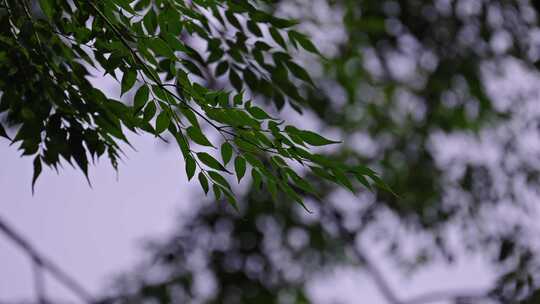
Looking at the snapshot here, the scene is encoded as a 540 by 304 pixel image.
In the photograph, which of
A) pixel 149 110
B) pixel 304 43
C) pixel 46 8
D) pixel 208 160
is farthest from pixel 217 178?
pixel 304 43

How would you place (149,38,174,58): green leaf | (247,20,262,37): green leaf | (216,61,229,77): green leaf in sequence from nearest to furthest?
(149,38,174,58): green leaf < (247,20,262,37): green leaf < (216,61,229,77): green leaf

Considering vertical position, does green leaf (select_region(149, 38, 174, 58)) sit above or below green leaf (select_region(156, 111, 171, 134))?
above

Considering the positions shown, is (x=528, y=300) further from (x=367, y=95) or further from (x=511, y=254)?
(x=367, y=95)

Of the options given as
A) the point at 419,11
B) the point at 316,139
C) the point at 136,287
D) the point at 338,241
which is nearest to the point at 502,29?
the point at 419,11

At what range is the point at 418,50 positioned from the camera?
4.20 metres

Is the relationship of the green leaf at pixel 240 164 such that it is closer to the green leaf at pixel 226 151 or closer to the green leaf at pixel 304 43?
the green leaf at pixel 226 151

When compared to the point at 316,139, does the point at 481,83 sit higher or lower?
lower

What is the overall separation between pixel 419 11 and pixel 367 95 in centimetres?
109

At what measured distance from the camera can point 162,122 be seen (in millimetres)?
1063

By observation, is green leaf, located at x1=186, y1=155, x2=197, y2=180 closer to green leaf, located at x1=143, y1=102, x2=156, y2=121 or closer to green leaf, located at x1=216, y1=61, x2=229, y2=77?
green leaf, located at x1=143, y1=102, x2=156, y2=121

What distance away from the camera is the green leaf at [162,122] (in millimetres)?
1058

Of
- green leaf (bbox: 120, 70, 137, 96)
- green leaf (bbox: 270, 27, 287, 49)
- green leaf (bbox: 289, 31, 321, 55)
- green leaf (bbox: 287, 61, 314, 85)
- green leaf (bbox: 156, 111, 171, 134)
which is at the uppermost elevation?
green leaf (bbox: 120, 70, 137, 96)

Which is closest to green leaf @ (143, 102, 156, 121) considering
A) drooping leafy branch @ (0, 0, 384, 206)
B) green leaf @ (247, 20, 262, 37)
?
drooping leafy branch @ (0, 0, 384, 206)

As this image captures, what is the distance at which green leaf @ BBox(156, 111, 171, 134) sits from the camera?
106 cm
